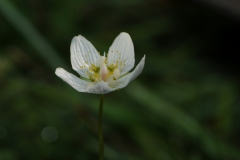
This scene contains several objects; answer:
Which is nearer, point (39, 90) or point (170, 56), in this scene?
point (39, 90)

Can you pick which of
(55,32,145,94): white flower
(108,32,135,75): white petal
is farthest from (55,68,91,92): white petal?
(108,32,135,75): white petal

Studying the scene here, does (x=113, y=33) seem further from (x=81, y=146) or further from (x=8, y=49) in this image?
(x=81, y=146)

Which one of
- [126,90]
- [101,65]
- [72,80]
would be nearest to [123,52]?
[101,65]

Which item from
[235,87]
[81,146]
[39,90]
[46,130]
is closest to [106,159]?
[81,146]

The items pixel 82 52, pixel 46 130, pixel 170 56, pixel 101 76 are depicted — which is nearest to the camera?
pixel 101 76

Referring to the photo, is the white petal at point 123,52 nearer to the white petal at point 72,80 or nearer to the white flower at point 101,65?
the white flower at point 101,65

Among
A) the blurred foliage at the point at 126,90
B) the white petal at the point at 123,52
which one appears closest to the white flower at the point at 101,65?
the white petal at the point at 123,52

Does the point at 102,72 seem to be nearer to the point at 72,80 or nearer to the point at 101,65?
the point at 101,65
